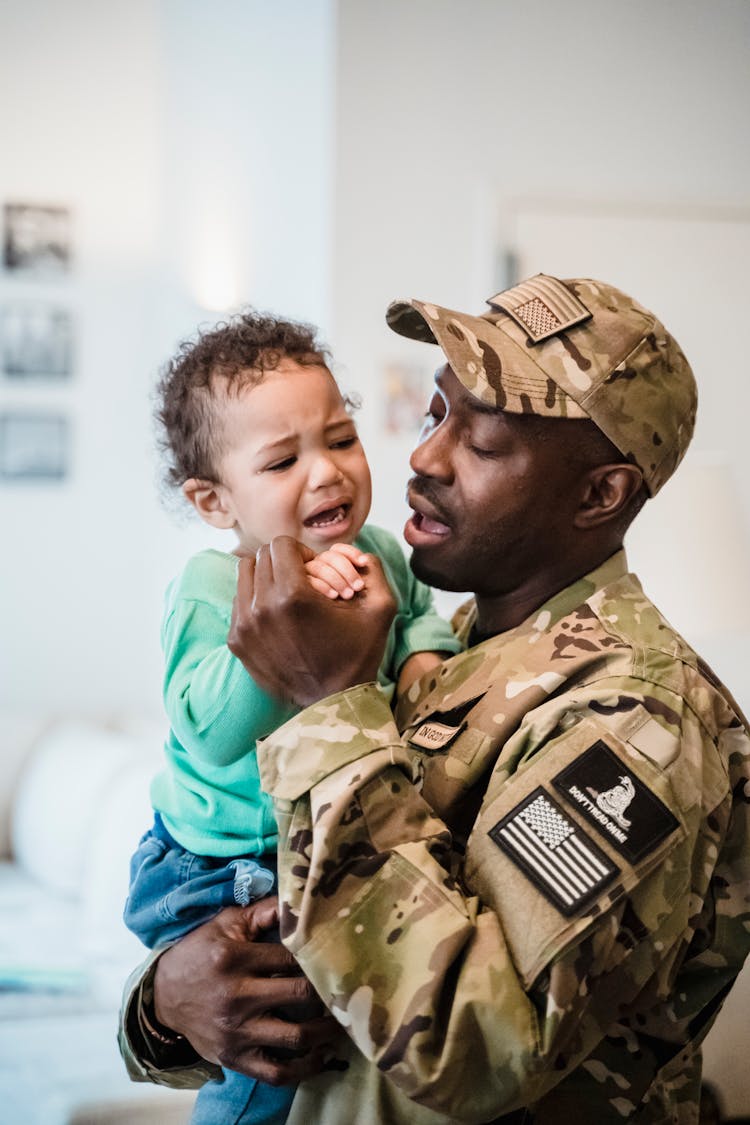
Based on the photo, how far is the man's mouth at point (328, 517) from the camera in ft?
4.84

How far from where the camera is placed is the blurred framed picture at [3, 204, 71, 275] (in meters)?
5.17

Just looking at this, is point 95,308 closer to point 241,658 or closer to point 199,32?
point 199,32

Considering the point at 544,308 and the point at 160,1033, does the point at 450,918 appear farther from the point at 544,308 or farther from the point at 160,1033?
the point at 544,308

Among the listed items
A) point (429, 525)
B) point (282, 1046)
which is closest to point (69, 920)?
point (282, 1046)

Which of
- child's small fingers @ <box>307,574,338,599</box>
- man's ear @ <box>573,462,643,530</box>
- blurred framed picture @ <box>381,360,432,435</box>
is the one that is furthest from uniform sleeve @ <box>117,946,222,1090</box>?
blurred framed picture @ <box>381,360,432,435</box>

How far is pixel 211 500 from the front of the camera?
61.5 inches

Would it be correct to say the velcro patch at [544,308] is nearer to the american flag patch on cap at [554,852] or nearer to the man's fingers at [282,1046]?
the american flag patch on cap at [554,852]

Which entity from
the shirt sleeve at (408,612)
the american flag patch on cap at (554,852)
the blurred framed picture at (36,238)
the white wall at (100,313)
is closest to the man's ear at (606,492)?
the shirt sleeve at (408,612)

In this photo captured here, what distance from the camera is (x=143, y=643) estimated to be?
5.31 m

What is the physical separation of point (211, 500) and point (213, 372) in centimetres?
17

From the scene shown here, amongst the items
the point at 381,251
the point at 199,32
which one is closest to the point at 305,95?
the point at 381,251

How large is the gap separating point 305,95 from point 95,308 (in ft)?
6.71

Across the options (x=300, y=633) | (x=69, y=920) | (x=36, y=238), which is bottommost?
(x=69, y=920)

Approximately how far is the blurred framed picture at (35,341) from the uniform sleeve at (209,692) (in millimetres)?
4058
